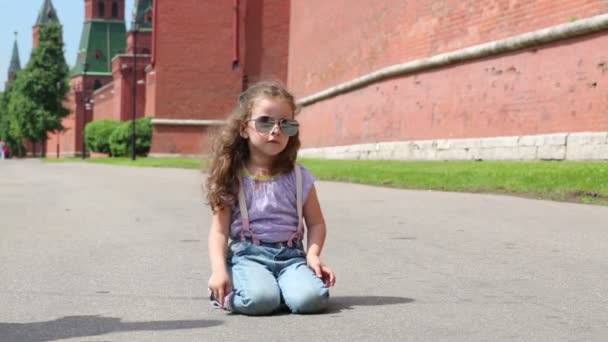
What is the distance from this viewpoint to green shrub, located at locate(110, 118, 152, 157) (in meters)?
51.2

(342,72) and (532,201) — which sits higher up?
(342,72)

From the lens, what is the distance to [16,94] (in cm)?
8881

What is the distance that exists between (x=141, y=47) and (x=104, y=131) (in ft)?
124

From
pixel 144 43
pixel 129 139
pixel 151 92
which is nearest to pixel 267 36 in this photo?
pixel 151 92

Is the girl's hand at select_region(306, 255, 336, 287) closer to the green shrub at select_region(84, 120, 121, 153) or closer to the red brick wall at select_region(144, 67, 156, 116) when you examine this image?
the red brick wall at select_region(144, 67, 156, 116)

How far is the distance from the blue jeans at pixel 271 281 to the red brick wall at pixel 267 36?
43.8 metres

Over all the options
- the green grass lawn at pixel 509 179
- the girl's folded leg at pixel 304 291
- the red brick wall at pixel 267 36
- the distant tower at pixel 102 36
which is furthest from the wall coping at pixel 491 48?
the distant tower at pixel 102 36

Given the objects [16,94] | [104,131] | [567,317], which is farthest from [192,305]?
[16,94]

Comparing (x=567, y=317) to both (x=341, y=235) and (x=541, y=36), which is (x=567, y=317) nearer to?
(x=341, y=235)

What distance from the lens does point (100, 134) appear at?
6600 centimetres

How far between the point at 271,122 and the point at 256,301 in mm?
837

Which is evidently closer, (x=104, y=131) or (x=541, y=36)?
(x=541, y=36)

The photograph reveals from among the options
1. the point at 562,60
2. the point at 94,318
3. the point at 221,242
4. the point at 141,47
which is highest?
the point at 141,47

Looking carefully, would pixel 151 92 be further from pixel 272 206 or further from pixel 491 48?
pixel 272 206
